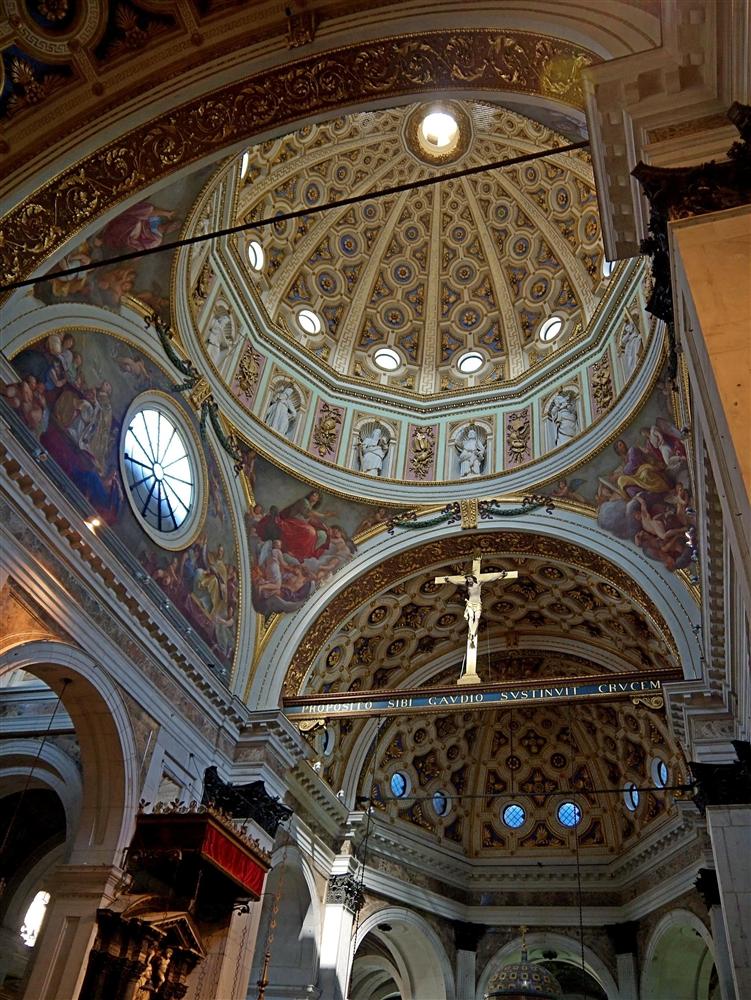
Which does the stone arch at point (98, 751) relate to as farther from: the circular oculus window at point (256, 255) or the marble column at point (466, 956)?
the marble column at point (466, 956)

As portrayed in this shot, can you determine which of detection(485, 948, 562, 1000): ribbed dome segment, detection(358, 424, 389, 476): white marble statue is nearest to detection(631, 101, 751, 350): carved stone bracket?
detection(358, 424, 389, 476): white marble statue

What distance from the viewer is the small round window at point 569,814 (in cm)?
2014

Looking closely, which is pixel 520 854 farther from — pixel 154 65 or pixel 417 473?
pixel 154 65

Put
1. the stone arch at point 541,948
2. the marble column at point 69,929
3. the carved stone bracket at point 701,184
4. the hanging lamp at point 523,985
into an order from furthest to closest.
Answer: the stone arch at point 541,948
the hanging lamp at point 523,985
the marble column at point 69,929
the carved stone bracket at point 701,184

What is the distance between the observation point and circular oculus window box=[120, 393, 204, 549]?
1216cm

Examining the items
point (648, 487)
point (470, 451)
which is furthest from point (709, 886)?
point (470, 451)

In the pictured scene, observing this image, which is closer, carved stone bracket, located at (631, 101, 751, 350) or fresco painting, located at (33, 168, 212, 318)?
carved stone bracket, located at (631, 101, 751, 350)

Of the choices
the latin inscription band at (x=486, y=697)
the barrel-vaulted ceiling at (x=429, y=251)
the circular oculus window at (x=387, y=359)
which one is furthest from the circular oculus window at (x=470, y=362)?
the latin inscription band at (x=486, y=697)

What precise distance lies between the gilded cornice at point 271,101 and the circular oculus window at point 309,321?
26.5ft

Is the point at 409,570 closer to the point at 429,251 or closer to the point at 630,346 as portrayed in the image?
the point at 630,346

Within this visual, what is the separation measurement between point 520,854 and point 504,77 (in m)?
17.2

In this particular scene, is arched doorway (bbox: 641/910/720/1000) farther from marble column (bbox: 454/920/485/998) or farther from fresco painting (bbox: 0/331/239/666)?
fresco painting (bbox: 0/331/239/666)

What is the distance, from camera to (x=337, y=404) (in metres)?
17.5

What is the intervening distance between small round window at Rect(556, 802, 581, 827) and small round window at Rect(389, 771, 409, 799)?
3962mm
